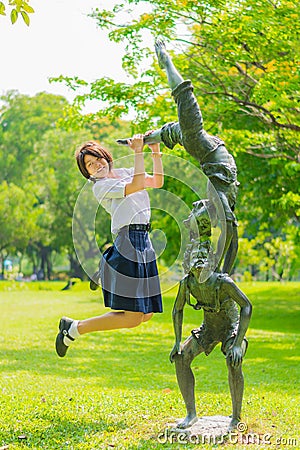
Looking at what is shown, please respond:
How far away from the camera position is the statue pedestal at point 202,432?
5.43 metres

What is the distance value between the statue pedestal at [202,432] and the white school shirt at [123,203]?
1.62 meters

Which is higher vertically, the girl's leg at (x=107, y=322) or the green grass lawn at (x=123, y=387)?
the girl's leg at (x=107, y=322)

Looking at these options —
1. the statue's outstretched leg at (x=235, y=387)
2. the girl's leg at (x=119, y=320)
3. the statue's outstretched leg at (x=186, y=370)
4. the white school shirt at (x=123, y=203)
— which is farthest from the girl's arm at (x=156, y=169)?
the statue's outstretched leg at (x=235, y=387)

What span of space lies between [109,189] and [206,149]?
0.84 meters

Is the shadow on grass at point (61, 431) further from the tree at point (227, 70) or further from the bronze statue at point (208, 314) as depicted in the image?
the tree at point (227, 70)

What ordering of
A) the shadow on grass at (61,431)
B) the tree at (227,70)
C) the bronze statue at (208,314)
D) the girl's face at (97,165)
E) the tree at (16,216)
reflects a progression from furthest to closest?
the tree at (16,216), the tree at (227,70), the girl's face at (97,165), the shadow on grass at (61,431), the bronze statue at (208,314)

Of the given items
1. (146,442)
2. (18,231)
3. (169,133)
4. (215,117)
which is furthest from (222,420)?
(18,231)

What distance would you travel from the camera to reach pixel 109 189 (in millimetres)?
5797

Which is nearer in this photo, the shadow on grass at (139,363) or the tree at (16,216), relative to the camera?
the shadow on grass at (139,363)

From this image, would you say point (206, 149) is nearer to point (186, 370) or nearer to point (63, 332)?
point (186, 370)

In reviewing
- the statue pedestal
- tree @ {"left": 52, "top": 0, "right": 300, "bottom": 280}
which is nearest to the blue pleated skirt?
the statue pedestal

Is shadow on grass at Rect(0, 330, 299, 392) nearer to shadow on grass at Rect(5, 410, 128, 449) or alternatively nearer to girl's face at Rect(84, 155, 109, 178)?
shadow on grass at Rect(5, 410, 128, 449)

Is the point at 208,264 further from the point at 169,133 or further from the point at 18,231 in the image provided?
the point at 18,231

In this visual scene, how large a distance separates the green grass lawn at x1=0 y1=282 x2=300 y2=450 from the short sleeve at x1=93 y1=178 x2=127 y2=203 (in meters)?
1.84
